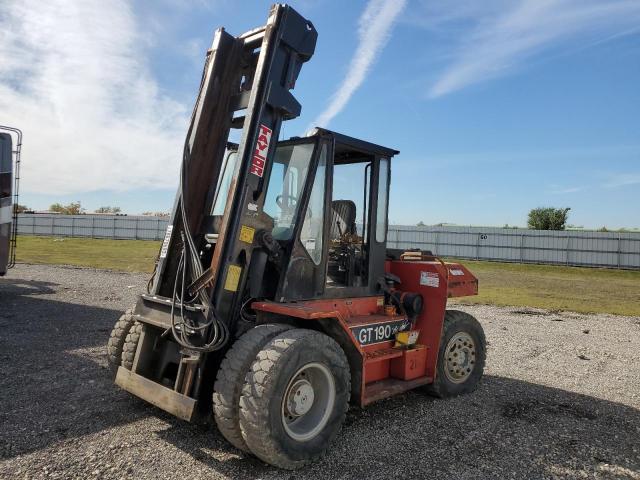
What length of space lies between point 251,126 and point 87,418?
121 inches

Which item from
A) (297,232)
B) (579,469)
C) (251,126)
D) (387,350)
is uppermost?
(251,126)

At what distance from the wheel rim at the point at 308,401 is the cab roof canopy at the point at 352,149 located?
2.15 m

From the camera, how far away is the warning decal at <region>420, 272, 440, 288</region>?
5.75m

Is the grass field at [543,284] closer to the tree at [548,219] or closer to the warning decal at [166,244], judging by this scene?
the warning decal at [166,244]

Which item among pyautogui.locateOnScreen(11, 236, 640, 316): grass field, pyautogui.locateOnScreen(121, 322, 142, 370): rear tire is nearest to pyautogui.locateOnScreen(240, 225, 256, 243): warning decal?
pyautogui.locateOnScreen(121, 322, 142, 370): rear tire

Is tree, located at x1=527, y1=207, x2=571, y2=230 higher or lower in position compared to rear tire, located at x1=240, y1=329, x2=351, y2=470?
higher

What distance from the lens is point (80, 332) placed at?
8141mm

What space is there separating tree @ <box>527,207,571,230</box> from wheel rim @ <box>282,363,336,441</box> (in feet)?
174

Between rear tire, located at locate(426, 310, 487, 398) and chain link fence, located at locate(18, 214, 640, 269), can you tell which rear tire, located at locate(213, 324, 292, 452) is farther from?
chain link fence, located at locate(18, 214, 640, 269)

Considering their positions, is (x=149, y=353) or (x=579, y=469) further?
(x=149, y=353)

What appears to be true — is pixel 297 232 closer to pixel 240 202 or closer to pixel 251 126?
pixel 240 202

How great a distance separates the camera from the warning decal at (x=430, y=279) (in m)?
5.75

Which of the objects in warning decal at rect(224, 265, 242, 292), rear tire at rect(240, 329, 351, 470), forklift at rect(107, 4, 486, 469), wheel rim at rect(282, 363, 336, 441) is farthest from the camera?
warning decal at rect(224, 265, 242, 292)

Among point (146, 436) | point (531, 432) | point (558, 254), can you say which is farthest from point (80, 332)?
point (558, 254)
